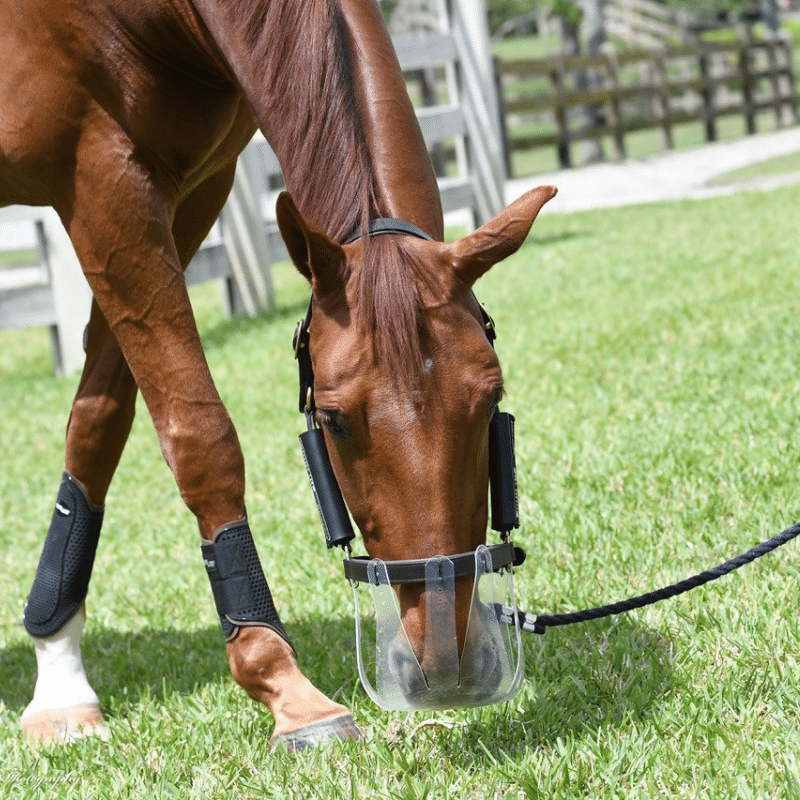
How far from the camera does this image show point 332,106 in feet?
7.16

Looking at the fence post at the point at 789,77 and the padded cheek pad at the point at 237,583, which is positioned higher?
the padded cheek pad at the point at 237,583

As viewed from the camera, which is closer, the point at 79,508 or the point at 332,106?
the point at 332,106

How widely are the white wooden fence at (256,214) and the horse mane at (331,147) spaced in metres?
4.51

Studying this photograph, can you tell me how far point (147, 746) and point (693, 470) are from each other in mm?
2022

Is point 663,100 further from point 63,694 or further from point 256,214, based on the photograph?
point 63,694

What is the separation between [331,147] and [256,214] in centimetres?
673

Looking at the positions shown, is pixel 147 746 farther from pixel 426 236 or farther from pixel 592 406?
pixel 592 406

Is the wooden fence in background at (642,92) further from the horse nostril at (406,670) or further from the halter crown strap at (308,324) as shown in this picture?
the horse nostril at (406,670)

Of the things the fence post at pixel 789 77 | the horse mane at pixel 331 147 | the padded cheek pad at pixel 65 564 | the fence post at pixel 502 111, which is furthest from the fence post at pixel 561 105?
the horse mane at pixel 331 147

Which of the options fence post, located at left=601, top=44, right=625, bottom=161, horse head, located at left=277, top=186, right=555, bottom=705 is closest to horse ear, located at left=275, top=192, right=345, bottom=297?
horse head, located at left=277, top=186, right=555, bottom=705

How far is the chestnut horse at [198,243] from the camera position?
195cm

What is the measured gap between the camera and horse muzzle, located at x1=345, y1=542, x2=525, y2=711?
6.38ft

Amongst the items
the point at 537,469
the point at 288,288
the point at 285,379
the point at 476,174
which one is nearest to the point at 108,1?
the point at 537,469

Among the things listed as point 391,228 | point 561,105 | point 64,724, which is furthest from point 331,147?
point 561,105
